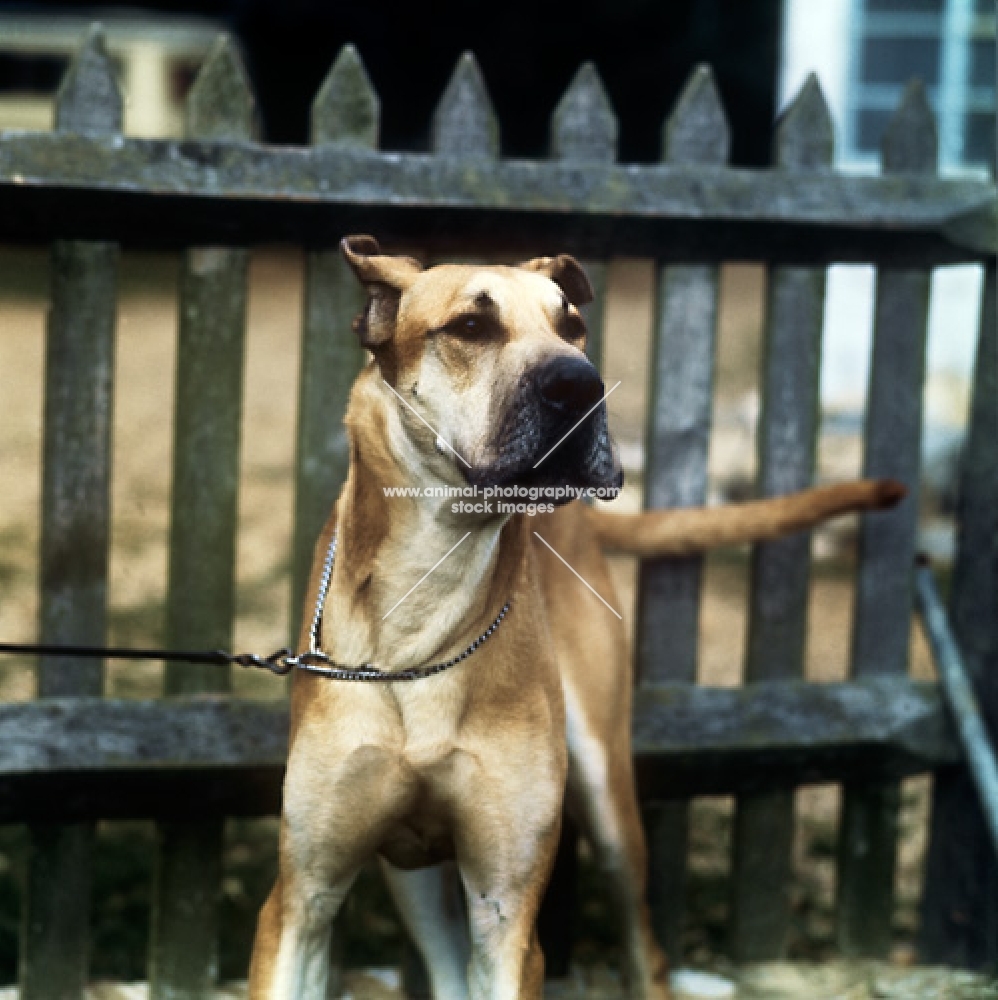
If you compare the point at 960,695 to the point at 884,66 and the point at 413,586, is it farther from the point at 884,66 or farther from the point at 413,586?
the point at 884,66

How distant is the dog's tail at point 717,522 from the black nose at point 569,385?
112cm

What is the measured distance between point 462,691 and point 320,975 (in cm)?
57

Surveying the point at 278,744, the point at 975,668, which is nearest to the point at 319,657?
the point at 278,744

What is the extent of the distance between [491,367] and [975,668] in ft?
6.30

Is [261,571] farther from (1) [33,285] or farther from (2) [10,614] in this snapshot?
(1) [33,285]

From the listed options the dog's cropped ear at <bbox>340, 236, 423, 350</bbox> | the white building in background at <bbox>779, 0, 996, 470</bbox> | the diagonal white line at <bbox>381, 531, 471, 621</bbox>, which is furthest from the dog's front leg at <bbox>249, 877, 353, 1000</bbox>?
the white building in background at <bbox>779, 0, 996, 470</bbox>

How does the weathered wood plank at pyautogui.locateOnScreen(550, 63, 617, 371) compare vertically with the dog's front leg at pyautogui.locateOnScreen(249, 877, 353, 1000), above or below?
above

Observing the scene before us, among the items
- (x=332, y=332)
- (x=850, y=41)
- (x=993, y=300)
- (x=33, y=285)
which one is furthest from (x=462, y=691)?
(x=33, y=285)

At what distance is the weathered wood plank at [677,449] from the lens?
10.2 ft

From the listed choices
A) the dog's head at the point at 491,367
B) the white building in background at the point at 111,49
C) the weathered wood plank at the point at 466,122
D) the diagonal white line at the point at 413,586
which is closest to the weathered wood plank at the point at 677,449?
the weathered wood plank at the point at 466,122

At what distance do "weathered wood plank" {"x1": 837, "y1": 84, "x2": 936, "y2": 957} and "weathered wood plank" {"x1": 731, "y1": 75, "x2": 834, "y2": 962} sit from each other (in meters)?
0.17

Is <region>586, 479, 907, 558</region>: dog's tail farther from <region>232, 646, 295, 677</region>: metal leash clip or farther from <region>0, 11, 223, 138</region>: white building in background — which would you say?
<region>0, 11, 223, 138</region>: white building in background

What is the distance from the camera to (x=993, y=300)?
3367 millimetres

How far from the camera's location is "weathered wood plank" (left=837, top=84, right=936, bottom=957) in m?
3.27
